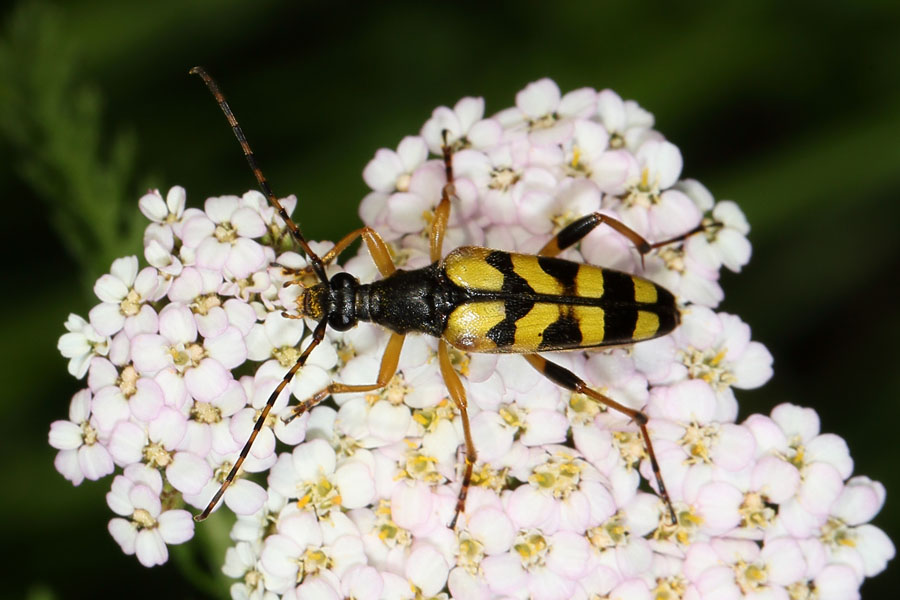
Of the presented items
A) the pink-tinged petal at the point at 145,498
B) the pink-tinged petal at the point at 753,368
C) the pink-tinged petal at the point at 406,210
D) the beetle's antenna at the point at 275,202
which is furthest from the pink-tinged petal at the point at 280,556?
the pink-tinged petal at the point at 753,368

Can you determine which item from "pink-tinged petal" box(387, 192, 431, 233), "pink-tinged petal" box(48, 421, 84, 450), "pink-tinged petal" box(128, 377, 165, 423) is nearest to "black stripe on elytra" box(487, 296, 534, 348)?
"pink-tinged petal" box(387, 192, 431, 233)

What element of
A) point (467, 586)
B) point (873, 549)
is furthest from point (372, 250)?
point (873, 549)

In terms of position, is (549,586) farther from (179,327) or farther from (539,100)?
(539,100)

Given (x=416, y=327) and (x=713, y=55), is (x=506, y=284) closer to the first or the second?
(x=416, y=327)

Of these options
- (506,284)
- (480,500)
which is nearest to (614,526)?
(480,500)

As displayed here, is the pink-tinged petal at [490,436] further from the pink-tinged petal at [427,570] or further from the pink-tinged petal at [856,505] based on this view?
the pink-tinged petal at [856,505]

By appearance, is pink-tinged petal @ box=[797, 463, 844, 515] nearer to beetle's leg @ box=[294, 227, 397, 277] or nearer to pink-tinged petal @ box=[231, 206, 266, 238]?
beetle's leg @ box=[294, 227, 397, 277]

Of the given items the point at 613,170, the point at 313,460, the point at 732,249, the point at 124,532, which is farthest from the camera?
the point at 732,249
